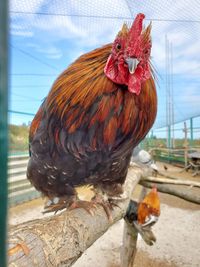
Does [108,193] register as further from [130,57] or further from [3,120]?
[3,120]

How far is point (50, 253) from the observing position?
0.75 meters

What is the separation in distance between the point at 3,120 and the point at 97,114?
1007mm

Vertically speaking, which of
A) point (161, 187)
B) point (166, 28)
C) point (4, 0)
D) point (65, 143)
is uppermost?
point (166, 28)

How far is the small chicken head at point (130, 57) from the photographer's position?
109cm

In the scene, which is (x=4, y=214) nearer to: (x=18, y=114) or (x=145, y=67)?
(x=145, y=67)

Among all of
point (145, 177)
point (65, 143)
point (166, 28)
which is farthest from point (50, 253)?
point (166, 28)

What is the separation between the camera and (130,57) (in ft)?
3.60

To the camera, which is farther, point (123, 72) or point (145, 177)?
point (145, 177)

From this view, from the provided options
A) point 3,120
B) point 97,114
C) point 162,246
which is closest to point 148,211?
point 162,246

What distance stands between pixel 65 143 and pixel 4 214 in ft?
3.38

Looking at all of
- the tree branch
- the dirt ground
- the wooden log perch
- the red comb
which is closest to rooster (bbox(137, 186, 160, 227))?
the tree branch

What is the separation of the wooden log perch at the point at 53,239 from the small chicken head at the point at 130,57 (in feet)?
1.69

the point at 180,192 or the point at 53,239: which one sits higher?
the point at 53,239

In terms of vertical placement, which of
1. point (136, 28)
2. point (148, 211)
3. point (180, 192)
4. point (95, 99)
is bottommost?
point (148, 211)
